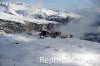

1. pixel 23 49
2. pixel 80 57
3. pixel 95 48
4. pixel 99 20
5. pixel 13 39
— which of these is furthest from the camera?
pixel 99 20

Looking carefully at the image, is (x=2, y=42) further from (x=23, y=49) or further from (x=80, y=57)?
(x=80, y=57)

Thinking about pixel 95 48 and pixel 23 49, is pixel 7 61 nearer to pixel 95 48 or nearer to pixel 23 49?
pixel 23 49

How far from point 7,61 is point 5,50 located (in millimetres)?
2885

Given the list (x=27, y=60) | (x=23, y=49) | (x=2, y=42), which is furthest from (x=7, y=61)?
(x=2, y=42)

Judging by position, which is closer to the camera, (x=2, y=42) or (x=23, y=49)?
(x=23, y=49)

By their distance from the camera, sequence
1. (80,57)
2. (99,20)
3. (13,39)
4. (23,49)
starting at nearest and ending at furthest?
1. (80,57)
2. (23,49)
3. (13,39)
4. (99,20)

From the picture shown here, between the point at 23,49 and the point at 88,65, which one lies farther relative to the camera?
the point at 23,49

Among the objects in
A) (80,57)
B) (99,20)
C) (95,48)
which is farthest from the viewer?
(99,20)

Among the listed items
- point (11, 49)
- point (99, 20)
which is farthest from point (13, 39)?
point (99, 20)

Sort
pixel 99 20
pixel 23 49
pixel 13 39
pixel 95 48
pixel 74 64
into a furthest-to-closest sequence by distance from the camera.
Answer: pixel 99 20 < pixel 13 39 < pixel 95 48 < pixel 23 49 < pixel 74 64

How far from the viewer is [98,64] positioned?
17.4 meters

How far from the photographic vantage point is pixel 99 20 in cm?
14088

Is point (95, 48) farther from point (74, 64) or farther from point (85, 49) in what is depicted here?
point (74, 64)

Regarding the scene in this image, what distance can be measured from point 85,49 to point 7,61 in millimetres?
6883
